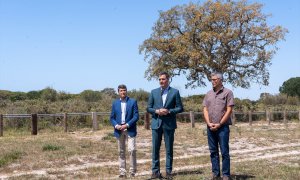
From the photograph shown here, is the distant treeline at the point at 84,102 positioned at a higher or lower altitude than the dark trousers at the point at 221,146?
higher

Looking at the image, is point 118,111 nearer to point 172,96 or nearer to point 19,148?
point 172,96

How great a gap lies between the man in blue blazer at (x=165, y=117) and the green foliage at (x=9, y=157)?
4.37m

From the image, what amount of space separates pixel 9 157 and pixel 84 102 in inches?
755

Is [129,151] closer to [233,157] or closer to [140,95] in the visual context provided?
[233,157]

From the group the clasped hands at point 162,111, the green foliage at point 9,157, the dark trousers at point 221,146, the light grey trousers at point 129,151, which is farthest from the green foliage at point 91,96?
the dark trousers at point 221,146

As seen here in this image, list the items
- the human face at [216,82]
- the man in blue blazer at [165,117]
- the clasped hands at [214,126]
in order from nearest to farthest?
the clasped hands at [214,126], the human face at [216,82], the man in blue blazer at [165,117]

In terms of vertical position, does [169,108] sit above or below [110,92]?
below

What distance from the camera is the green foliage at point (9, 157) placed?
1131cm

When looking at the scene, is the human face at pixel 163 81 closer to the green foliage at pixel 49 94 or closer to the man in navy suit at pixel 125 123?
the man in navy suit at pixel 125 123

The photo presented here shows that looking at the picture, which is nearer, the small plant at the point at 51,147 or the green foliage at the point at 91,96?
the small plant at the point at 51,147

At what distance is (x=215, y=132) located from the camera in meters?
8.18

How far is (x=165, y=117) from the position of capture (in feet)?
28.5

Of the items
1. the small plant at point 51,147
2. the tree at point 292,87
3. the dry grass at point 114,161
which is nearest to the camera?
the dry grass at point 114,161

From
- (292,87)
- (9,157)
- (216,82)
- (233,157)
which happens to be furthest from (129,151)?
(292,87)
